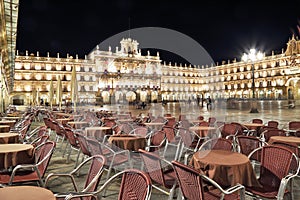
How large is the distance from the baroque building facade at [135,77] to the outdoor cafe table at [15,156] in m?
44.6

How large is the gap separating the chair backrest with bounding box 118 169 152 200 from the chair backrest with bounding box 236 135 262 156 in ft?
8.59

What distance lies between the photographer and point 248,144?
4.25 m

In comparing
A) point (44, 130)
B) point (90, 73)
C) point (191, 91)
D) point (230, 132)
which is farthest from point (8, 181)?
point (191, 91)

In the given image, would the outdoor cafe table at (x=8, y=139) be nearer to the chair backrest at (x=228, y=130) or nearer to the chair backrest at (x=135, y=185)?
the chair backrest at (x=135, y=185)

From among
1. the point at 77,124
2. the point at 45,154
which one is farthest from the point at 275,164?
the point at 77,124

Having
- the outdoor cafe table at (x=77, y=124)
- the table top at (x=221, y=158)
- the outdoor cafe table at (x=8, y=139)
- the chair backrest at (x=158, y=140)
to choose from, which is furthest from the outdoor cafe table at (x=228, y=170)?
the outdoor cafe table at (x=77, y=124)

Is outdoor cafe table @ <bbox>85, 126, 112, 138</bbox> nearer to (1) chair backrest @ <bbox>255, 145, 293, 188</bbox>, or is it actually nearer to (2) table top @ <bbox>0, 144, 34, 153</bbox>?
(2) table top @ <bbox>0, 144, 34, 153</bbox>

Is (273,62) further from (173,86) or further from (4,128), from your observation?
(4,128)

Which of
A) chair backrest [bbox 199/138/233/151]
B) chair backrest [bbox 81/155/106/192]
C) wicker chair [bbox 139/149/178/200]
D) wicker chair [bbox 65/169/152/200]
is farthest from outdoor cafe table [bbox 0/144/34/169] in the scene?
chair backrest [bbox 199/138/233/151]

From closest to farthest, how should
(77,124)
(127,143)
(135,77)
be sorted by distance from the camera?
(127,143)
(77,124)
(135,77)

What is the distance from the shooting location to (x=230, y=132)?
6496mm

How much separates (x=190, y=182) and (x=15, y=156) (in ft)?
8.35

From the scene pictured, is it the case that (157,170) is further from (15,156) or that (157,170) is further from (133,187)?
(15,156)

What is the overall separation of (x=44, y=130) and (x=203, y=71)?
85840mm
